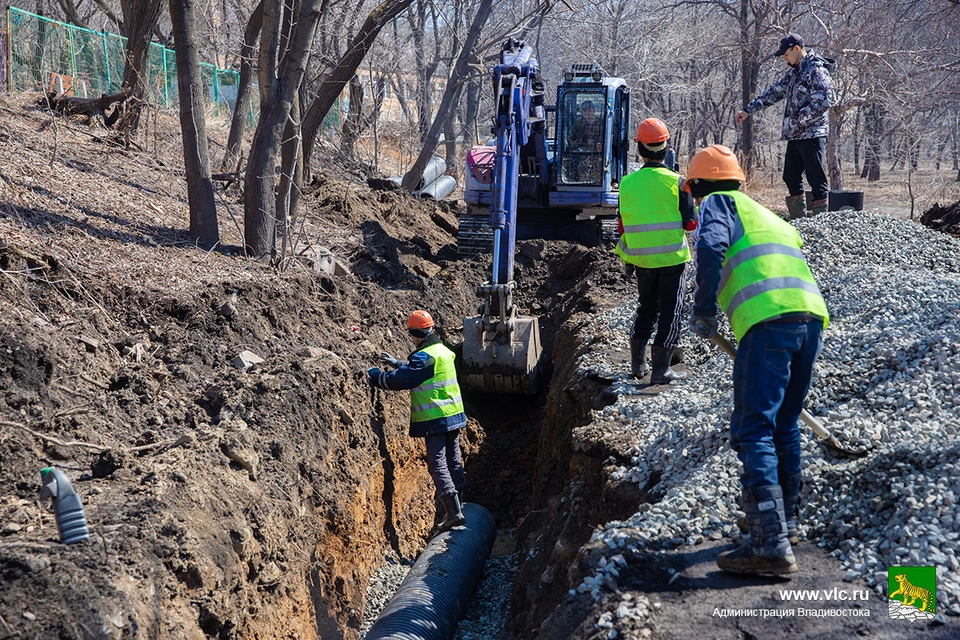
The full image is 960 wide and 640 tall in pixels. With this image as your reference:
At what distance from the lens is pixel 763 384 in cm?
392

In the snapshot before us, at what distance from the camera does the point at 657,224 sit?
6352 millimetres

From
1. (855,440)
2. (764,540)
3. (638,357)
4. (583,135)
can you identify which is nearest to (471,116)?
(583,135)

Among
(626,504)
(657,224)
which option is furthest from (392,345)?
(626,504)

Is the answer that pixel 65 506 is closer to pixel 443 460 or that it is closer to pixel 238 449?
pixel 238 449

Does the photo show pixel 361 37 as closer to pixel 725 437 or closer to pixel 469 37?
pixel 469 37

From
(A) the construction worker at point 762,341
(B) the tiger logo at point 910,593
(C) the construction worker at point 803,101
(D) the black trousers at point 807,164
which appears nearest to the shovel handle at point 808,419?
(A) the construction worker at point 762,341

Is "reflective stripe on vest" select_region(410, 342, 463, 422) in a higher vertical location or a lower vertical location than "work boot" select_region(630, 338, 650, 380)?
lower

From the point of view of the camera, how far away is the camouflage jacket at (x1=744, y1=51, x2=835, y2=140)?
30.7 ft

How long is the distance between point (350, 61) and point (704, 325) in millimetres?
9672

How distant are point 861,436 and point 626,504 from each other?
1.41m

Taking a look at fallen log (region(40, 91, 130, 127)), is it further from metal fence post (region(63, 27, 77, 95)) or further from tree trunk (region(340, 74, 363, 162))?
tree trunk (region(340, 74, 363, 162))

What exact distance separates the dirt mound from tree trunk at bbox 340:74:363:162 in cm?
1155

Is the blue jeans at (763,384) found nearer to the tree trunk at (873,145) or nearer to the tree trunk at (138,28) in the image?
the tree trunk at (138,28)

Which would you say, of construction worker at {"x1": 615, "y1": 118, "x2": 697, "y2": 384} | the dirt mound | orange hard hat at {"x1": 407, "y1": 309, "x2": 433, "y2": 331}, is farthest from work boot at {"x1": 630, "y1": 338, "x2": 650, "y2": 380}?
the dirt mound
